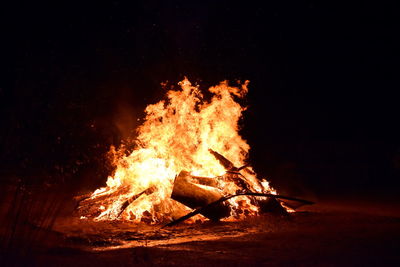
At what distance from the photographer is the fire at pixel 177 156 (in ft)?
32.3

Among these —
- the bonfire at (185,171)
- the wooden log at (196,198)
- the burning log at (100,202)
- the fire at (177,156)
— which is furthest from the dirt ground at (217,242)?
the fire at (177,156)

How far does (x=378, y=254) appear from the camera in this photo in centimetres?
613

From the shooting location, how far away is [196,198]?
9.38m

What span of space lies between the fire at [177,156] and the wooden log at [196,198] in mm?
297

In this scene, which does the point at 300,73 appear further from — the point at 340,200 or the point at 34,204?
the point at 34,204

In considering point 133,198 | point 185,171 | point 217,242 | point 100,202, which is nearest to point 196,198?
point 185,171

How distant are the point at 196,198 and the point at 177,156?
1857 millimetres

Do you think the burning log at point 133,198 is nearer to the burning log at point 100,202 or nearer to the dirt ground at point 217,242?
the burning log at point 100,202

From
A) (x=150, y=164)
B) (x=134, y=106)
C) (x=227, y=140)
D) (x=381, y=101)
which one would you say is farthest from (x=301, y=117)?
(x=150, y=164)

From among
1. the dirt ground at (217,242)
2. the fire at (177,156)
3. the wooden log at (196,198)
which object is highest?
the fire at (177,156)

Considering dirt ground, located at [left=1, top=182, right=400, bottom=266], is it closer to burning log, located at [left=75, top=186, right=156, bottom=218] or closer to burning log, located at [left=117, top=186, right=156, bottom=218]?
burning log, located at [left=75, top=186, right=156, bottom=218]

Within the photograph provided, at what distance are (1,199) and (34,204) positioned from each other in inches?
57.2

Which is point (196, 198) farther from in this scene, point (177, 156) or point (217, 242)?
point (217, 242)

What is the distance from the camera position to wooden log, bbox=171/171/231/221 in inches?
365
